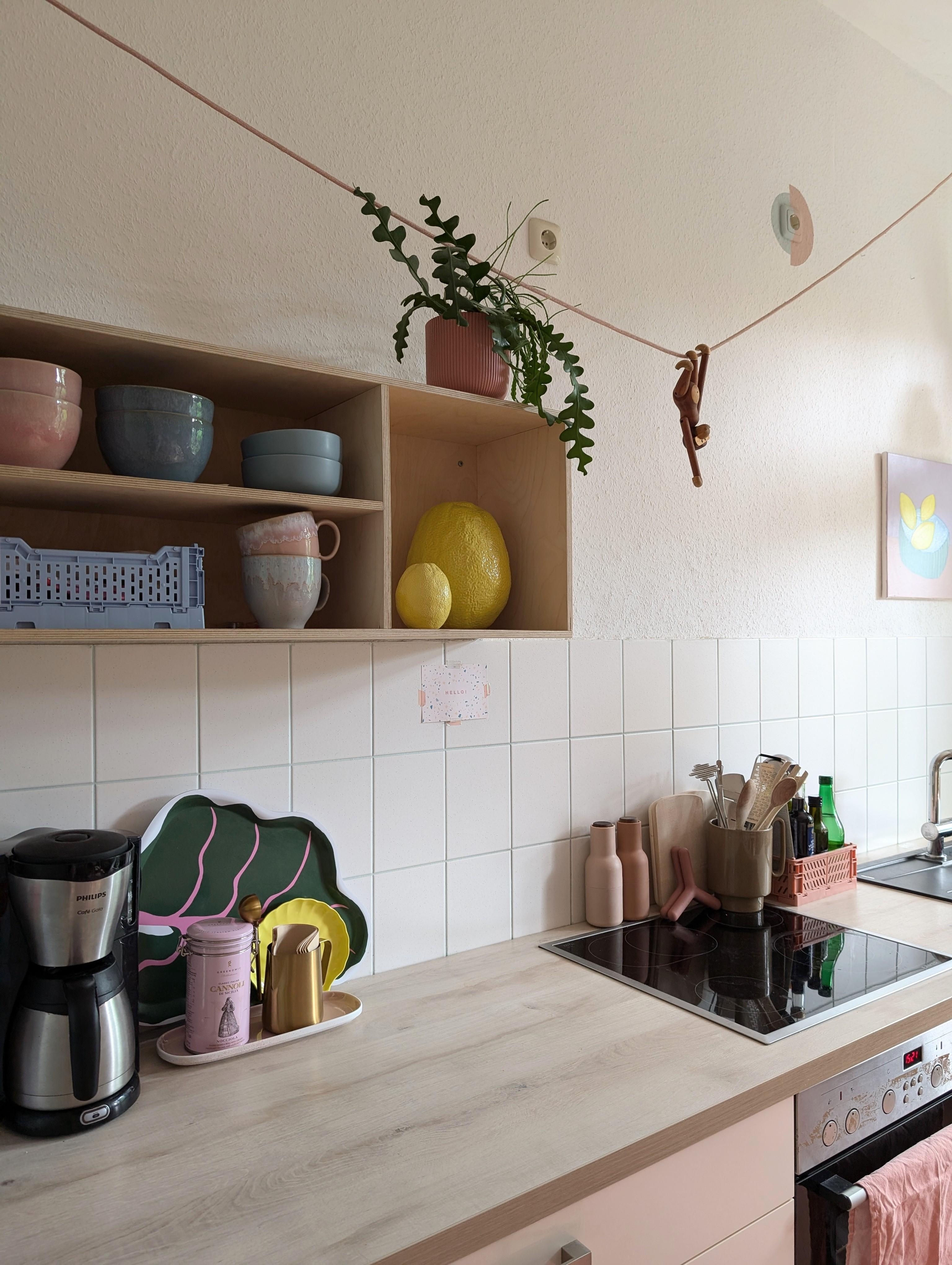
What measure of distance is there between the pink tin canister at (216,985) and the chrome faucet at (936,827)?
69.4 inches

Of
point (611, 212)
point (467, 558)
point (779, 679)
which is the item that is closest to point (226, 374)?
point (467, 558)

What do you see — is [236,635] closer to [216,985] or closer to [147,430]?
[147,430]

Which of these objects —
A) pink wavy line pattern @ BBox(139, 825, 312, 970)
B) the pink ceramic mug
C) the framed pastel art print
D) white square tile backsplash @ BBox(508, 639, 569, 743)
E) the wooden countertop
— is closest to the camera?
the wooden countertop

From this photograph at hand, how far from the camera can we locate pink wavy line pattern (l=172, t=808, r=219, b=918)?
1.31 meters

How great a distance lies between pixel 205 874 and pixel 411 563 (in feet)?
1.93

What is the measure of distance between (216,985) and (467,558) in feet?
2.38

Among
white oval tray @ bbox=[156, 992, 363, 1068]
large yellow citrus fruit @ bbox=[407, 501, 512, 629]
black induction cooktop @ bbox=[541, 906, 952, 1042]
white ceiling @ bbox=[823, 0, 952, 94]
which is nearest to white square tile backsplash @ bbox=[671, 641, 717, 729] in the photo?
black induction cooktop @ bbox=[541, 906, 952, 1042]

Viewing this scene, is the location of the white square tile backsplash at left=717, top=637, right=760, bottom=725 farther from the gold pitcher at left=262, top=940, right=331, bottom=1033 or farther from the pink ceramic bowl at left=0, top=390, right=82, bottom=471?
the pink ceramic bowl at left=0, top=390, right=82, bottom=471

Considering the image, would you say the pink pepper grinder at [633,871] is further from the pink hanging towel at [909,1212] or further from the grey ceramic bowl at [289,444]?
the grey ceramic bowl at [289,444]

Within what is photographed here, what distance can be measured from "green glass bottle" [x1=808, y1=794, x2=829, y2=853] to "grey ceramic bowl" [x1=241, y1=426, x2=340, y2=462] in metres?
1.39

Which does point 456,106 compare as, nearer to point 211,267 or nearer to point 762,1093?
point 211,267

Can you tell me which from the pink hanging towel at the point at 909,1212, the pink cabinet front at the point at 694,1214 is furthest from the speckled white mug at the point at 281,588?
the pink hanging towel at the point at 909,1212

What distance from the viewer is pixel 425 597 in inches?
52.9

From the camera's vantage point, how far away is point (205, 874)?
133 cm
